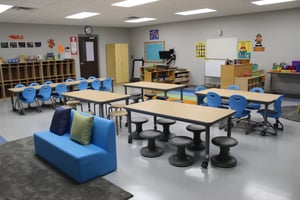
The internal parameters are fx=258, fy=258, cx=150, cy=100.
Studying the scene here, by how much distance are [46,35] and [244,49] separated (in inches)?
303

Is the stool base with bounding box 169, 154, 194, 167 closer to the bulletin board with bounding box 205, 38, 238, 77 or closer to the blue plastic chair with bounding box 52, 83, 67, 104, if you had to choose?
the blue plastic chair with bounding box 52, 83, 67, 104

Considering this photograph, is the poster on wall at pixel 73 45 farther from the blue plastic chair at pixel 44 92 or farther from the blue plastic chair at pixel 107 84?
the blue plastic chair at pixel 44 92

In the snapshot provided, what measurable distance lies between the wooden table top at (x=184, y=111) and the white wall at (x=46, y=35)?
7278 millimetres

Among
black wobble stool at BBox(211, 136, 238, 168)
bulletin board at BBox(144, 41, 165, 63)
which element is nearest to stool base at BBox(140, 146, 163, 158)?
black wobble stool at BBox(211, 136, 238, 168)

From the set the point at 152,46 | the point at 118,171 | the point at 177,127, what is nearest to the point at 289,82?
the point at 177,127

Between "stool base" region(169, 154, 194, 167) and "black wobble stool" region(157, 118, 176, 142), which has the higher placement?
"black wobble stool" region(157, 118, 176, 142)

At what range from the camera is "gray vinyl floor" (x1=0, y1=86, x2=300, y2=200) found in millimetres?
2980

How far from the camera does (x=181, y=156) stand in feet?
12.5

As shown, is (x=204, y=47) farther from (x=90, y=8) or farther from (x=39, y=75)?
(x=39, y=75)

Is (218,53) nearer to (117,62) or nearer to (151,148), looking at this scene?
(117,62)

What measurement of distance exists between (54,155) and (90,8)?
4561mm

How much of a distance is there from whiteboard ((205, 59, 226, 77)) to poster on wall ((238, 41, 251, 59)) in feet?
2.32

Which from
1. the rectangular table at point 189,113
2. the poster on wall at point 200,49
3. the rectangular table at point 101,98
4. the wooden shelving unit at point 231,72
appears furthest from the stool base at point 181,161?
the poster on wall at point 200,49

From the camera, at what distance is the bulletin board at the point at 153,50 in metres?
12.0
